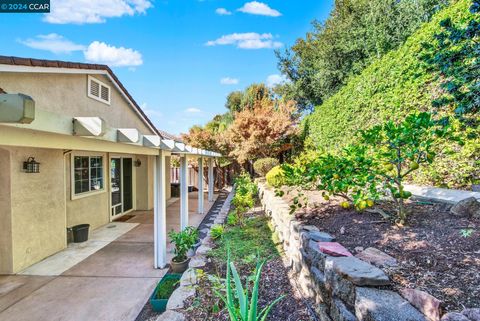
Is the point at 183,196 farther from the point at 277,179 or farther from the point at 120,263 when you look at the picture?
the point at 277,179

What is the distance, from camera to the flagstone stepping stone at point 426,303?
1745 mm

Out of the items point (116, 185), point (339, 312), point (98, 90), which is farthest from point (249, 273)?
point (116, 185)

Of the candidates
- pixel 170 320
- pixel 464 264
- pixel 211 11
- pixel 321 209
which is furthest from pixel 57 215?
pixel 211 11

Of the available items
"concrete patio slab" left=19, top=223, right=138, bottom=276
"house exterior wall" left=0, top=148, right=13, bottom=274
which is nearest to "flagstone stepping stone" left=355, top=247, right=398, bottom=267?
"concrete patio slab" left=19, top=223, right=138, bottom=276

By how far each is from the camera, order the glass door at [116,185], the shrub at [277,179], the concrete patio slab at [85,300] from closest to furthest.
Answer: the concrete patio slab at [85,300] < the shrub at [277,179] < the glass door at [116,185]

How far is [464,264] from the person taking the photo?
226 centimetres

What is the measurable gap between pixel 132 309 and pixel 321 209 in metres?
3.43

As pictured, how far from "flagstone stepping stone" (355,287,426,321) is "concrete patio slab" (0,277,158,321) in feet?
10.2

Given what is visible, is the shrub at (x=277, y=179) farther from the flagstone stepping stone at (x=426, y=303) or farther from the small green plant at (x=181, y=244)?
the flagstone stepping stone at (x=426, y=303)

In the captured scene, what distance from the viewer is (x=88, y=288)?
4387 mm

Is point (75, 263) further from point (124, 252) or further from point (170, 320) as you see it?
point (170, 320)

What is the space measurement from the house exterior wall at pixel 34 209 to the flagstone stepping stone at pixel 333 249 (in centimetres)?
571

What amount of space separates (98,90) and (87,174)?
8.25ft

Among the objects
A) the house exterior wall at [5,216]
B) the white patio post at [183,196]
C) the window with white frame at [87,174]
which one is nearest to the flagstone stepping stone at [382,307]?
the white patio post at [183,196]
